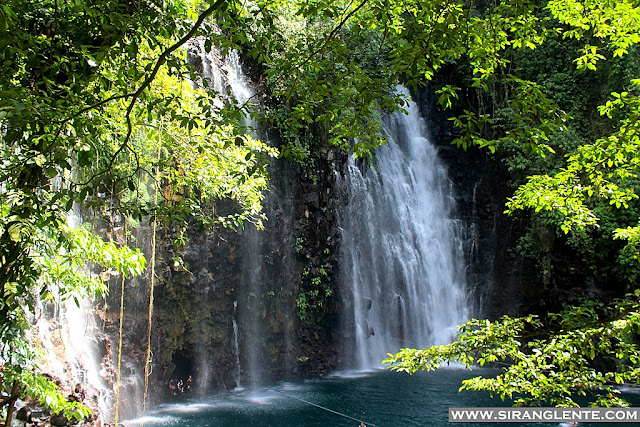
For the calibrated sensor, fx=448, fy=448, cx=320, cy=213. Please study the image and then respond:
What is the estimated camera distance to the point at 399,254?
14.4 m

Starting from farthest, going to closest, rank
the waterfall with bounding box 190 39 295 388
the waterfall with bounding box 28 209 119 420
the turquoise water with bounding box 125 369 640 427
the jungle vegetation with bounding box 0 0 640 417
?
the waterfall with bounding box 190 39 295 388
the turquoise water with bounding box 125 369 640 427
the waterfall with bounding box 28 209 119 420
the jungle vegetation with bounding box 0 0 640 417

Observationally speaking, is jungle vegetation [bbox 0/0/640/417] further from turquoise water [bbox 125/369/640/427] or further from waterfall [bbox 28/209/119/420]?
turquoise water [bbox 125/369/640/427]

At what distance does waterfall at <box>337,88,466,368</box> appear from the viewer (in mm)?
13609

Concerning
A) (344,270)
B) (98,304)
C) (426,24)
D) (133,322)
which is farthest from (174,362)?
(426,24)

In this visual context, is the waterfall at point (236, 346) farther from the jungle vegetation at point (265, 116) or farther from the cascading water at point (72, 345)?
the jungle vegetation at point (265, 116)

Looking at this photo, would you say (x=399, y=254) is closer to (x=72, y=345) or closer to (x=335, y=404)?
(x=335, y=404)

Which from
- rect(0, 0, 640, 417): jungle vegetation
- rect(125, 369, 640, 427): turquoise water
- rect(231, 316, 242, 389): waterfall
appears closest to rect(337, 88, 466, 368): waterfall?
rect(125, 369, 640, 427): turquoise water

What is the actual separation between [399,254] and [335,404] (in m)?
6.07

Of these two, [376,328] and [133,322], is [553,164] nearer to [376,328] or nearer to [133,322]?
[376,328]

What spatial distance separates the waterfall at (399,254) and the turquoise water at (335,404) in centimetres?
229

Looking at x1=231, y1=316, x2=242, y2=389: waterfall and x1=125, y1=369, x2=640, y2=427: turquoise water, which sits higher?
x1=231, y1=316, x2=242, y2=389: waterfall

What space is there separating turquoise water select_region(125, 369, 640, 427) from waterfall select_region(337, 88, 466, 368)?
7.50 ft

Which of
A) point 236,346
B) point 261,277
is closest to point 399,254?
point 261,277

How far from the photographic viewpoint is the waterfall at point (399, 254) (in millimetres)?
13609
